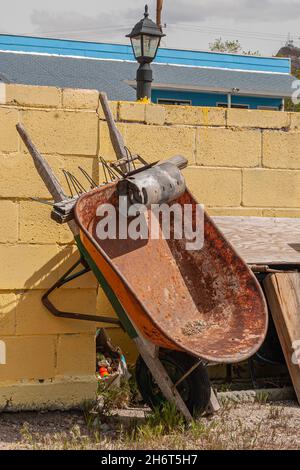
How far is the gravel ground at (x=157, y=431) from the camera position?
425cm

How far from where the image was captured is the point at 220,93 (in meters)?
25.7

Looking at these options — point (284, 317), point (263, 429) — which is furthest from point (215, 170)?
point (263, 429)

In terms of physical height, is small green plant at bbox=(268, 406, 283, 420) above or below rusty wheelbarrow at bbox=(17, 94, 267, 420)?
below

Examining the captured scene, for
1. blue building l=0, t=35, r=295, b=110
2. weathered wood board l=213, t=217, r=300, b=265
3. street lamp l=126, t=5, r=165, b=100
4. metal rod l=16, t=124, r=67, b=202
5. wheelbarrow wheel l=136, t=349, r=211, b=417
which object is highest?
blue building l=0, t=35, r=295, b=110

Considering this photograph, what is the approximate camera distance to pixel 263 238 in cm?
580

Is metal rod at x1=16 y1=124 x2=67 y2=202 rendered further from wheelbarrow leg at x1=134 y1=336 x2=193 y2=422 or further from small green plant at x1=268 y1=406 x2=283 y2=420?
small green plant at x1=268 y1=406 x2=283 y2=420

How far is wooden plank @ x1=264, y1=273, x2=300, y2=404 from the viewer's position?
5258 millimetres

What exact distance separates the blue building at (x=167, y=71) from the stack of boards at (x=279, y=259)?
42.8 feet

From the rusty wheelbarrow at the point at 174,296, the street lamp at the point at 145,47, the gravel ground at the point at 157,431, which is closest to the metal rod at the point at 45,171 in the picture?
the rusty wheelbarrow at the point at 174,296

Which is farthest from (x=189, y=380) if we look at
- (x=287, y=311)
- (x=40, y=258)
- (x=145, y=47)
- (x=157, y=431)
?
(x=145, y=47)

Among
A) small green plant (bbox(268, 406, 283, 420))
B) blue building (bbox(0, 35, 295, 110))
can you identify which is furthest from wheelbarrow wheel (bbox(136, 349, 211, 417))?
blue building (bbox(0, 35, 295, 110))

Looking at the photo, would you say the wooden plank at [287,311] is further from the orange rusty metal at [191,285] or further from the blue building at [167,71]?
the blue building at [167,71]

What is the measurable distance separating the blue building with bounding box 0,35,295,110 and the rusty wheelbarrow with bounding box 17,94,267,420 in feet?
45.7

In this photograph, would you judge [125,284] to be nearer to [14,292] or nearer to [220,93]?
[14,292]
